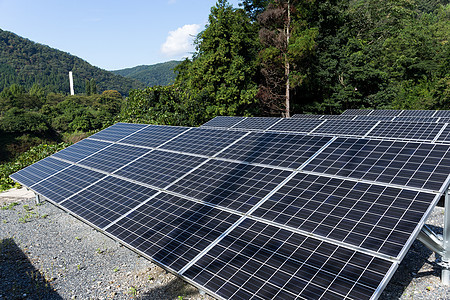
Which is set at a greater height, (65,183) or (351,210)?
(351,210)

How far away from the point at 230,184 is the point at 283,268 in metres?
2.96

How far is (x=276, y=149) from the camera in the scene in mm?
8484

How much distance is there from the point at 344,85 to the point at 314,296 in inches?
1468

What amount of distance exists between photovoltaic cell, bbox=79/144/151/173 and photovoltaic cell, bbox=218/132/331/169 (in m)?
3.79

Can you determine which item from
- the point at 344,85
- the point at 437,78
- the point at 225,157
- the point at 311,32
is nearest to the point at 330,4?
the point at 311,32

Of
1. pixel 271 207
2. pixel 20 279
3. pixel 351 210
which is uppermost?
pixel 351 210

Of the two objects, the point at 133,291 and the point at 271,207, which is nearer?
the point at 271,207

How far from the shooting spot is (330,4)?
119ft

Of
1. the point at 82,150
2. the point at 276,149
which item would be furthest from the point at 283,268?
the point at 82,150

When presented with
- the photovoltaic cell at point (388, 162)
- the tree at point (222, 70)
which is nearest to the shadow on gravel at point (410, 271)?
the photovoltaic cell at point (388, 162)

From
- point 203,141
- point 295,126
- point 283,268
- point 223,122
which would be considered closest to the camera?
point 283,268

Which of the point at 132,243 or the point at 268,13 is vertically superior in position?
the point at 268,13

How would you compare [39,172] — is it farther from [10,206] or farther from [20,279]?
[20,279]

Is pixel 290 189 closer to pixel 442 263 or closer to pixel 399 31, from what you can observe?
pixel 442 263
